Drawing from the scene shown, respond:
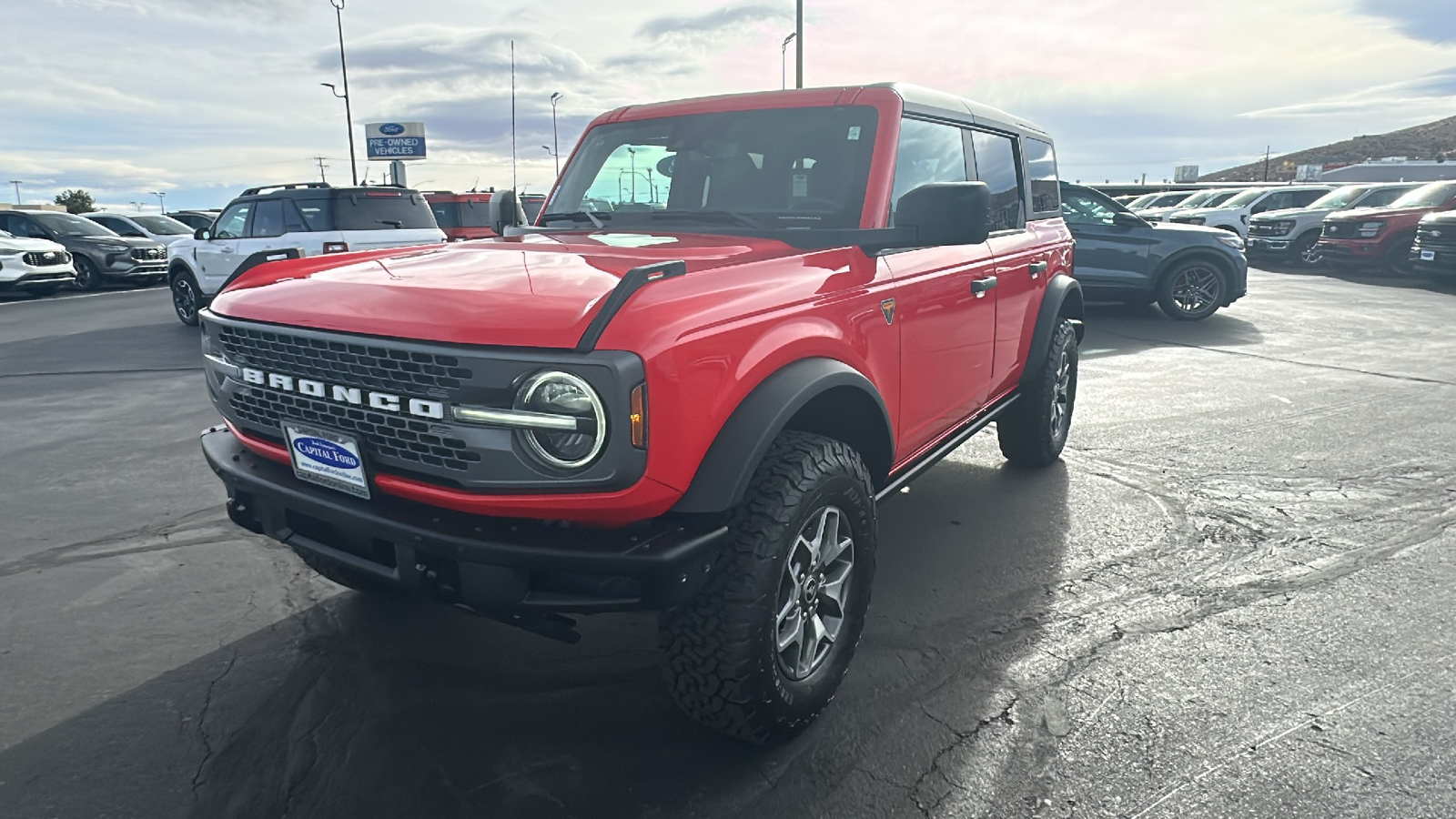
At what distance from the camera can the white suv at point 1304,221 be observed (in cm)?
1998

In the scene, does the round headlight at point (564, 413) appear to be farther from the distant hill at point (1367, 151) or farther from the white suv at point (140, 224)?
the distant hill at point (1367, 151)

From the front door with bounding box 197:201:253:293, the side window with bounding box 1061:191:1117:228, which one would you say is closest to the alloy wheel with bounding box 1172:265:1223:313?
the side window with bounding box 1061:191:1117:228

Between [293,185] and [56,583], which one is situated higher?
[293,185]

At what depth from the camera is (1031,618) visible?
3.52m

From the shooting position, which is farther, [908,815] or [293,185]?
[293,185]

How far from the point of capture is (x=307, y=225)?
10719 millimetres

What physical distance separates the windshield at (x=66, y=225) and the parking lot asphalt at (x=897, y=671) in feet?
52.3

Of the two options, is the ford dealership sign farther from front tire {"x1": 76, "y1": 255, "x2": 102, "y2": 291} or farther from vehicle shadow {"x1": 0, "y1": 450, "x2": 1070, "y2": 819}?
vehicle shadow {"x1": 0, "y1": 450, "x2": 1070, "y2": 819}

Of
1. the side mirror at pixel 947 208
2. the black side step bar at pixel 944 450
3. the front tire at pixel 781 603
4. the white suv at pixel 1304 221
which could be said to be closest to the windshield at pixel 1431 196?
the white suv at pixel 1304 221

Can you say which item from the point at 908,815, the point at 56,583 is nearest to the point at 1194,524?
the point at 908,815

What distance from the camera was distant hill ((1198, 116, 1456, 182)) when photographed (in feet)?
260

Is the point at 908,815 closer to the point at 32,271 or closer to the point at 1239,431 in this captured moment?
the point at 1239,431

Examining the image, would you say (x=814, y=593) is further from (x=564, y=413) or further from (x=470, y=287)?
(x=470, y=287)

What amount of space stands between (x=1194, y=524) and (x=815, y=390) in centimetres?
278
